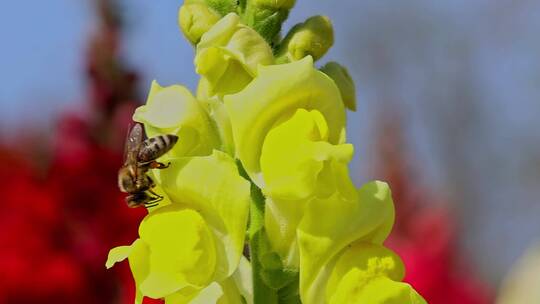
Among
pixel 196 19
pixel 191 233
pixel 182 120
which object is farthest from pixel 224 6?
pixel 191 233

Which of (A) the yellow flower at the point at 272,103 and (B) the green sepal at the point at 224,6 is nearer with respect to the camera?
(A) the yellow flower at the point at 272,103

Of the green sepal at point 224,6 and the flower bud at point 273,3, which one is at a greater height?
the flower bud at point 273,3

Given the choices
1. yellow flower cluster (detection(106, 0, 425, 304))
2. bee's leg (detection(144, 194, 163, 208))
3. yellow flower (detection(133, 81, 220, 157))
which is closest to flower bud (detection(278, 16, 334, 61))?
yellow flower cluster (detection(106, 0, 425, 304))

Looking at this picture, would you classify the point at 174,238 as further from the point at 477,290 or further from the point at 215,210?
the point at 477,290

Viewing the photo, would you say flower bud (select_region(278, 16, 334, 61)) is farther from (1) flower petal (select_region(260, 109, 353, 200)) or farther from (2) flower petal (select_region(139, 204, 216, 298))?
(2) flower petal (select_region(139, 204, 216, 298))

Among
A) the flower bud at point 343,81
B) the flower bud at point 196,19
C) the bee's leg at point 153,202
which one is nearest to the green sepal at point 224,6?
the flower bud at point 196,19

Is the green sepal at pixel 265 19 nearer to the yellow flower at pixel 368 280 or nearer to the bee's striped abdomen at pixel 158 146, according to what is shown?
the bee's striped abdomen at pixel 158 146

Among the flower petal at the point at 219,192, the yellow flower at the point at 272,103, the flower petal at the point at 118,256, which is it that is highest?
the yellow flower at the point at 272,103
